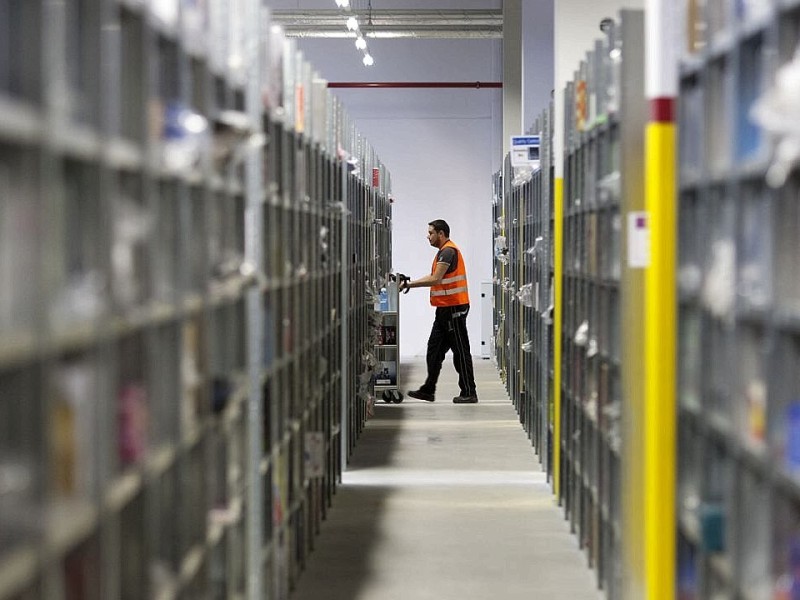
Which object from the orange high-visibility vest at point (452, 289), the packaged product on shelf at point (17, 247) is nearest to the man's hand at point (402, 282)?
the orange high-visibility vest at point (452, 289)

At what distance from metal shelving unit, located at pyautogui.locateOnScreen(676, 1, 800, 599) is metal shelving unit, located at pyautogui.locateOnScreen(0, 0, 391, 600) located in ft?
4.89

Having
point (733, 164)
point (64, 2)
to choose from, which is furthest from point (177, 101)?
point (733, 164)

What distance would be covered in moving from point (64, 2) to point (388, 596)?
353 centimetres

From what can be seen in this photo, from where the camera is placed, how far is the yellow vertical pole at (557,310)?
670 centimetres

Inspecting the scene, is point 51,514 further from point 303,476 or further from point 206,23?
point 303,476

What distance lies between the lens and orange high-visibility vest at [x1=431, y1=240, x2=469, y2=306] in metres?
11.1

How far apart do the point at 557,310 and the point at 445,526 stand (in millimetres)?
1543

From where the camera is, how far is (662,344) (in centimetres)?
390

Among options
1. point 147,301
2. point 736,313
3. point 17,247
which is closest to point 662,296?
point 736,313

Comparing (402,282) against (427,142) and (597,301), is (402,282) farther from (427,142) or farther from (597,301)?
(597,301)

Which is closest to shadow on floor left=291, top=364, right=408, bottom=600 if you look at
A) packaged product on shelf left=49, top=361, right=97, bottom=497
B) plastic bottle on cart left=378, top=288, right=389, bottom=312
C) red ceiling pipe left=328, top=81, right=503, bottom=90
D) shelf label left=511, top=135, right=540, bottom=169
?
shelf label left=511, top=135, right=540, bottom=169

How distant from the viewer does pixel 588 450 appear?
5.55m

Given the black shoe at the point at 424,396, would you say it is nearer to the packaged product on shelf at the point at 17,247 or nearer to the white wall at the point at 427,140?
the white wall at the point at 427,140

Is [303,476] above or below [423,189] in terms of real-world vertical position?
below
